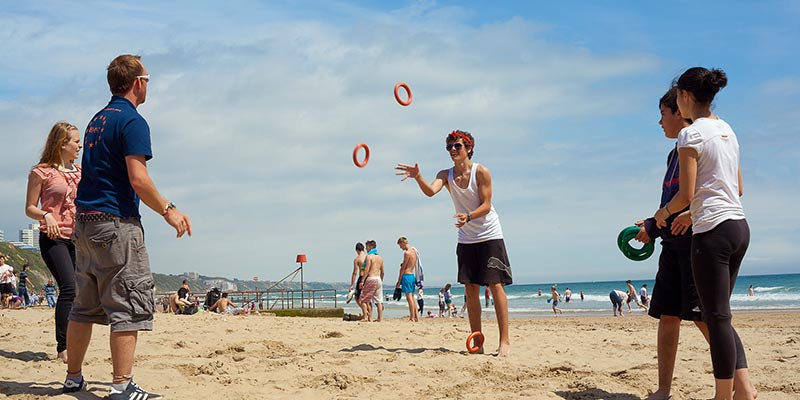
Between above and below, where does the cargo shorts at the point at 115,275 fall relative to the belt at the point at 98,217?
below

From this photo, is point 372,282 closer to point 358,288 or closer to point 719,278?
point 358,288

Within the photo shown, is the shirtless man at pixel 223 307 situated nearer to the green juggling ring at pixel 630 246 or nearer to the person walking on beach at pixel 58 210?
the person walking on beach at pixel 58 210

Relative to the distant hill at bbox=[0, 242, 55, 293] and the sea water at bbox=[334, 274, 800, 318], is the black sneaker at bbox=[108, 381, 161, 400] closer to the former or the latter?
the sea water at bbox=[334, 274, 800, 318]

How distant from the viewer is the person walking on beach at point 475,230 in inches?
239

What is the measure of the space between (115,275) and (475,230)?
11.0 ft

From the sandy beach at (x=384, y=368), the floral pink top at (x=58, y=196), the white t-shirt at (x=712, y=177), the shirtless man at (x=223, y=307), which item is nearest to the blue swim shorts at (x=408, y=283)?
the sandy beach at (x=384, y=368)

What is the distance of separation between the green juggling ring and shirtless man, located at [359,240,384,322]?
8956 mm

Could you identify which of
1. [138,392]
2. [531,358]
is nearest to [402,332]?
[531,358]

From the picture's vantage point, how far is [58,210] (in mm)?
5289

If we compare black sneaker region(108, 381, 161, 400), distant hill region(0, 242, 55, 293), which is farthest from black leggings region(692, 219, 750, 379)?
distant hill region(0, 242, 55, 293)

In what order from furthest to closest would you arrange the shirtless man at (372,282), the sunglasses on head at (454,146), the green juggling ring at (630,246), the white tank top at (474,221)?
1. the shirtless man at (372,282)
2. the sunglasses on head at (454,146)
3. the white tank top at (474,221)
4. the green juggling ring at (630,246)

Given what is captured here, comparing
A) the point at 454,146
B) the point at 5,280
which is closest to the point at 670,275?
the point at 454,146

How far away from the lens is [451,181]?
637 cm

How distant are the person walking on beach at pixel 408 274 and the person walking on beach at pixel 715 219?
10617 mm
